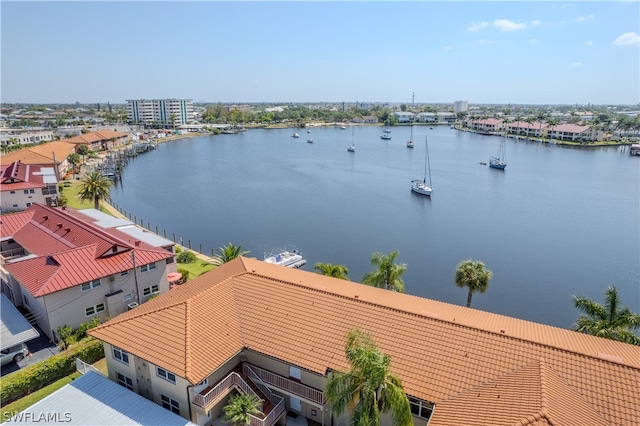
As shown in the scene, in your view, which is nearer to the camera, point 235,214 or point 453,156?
point 235,214

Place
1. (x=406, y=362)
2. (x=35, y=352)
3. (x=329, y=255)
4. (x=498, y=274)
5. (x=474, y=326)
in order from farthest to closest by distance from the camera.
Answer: (x=329, y=255)
(x=498, y=274)
(x=35, y=352)
(x=474, y=326)
(x=406, y=362)

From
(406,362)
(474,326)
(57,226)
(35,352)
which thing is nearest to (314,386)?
(406,362)

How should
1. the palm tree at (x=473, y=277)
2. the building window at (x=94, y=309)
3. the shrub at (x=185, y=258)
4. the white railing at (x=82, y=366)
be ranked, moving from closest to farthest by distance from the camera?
the white railing at (x=82, y=366)
the building window at (x=94, y=309)
the palm tree at (x=473, y=277)
the shrub at (x=185, y=258)

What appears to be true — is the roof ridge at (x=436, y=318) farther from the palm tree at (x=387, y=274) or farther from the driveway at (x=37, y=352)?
the driveway at (x=37, y=352)

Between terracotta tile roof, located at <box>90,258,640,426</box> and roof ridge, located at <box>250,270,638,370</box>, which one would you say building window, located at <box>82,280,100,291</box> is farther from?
roof ridge, located at <box>250,270,638,370</box>

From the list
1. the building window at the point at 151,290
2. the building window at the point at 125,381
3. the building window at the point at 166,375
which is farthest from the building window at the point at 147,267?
the building window at the point at 166,375

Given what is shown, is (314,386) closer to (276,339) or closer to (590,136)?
(276,339)
